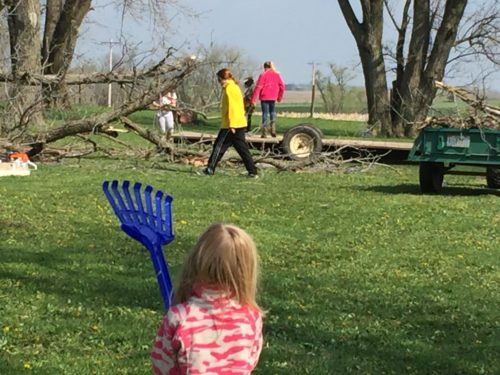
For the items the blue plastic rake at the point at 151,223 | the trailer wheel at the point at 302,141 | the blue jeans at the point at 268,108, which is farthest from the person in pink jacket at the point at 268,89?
the blue plastic rake at the point at 151,223

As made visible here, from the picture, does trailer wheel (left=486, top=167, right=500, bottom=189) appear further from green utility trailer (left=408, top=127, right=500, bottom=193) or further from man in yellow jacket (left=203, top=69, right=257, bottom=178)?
man in yellow jacket (left=203, top=69, right=257, bottom=178)

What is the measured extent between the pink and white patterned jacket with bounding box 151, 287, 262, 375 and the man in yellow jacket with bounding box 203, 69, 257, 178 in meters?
12.1

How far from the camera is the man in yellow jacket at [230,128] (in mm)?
15359

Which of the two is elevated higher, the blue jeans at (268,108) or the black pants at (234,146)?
the blue jeans at (268,108)

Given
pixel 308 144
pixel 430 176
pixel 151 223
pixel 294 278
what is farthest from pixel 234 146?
pixel 151 223

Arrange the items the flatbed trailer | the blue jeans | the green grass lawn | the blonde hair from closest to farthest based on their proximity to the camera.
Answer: the blonde hair < the green grass lawn < the flatbed trailer < the blue jeans

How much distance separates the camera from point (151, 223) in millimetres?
3848

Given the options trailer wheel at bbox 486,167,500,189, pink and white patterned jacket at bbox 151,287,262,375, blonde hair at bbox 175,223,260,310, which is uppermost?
blonde hair at bbox 175,223,260,310

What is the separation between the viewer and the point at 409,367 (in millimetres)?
5352

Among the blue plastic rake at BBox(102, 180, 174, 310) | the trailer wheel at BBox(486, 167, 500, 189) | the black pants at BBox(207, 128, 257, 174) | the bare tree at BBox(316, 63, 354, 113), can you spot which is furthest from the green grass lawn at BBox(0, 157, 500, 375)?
the bare tree at BBox(316, 63, 354, 113)

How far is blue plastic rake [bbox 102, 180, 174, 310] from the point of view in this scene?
3801 mm

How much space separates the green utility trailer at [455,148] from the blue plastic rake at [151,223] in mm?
10216

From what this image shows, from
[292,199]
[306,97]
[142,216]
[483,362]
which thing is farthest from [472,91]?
[306,97]

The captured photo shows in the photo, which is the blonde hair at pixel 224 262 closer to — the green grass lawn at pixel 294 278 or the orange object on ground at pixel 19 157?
the green grass lawn at pixel 294 278
